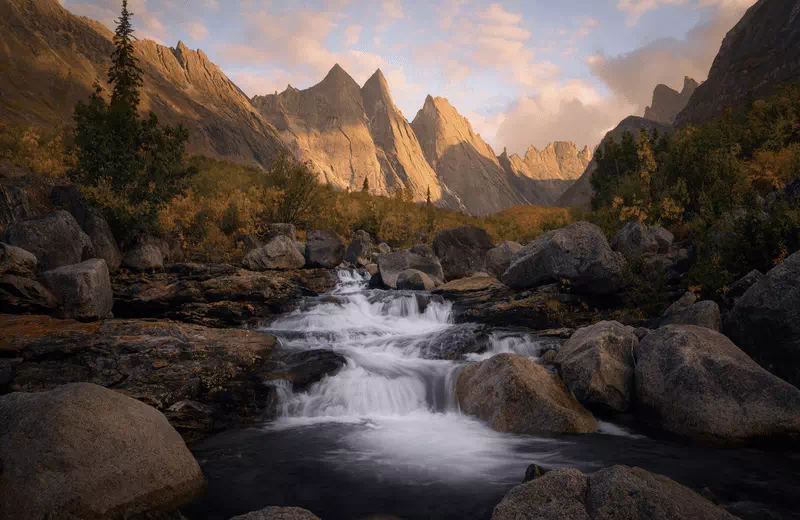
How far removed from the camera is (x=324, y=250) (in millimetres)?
23031

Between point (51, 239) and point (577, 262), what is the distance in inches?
676

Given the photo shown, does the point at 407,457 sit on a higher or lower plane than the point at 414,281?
lower

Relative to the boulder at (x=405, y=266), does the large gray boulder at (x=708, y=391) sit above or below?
below

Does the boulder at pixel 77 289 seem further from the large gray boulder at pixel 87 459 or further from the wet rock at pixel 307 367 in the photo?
the large gray boulder at pixel 87 459

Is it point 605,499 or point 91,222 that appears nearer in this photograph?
point 605,499

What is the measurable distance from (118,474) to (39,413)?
3.89 ft

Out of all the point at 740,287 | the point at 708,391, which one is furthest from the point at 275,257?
the point at 708,391

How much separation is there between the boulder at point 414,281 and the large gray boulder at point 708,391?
42.1ft

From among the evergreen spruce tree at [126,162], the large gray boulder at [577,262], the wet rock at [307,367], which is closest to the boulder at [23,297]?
the wet rock at [307,367]

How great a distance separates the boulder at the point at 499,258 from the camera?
20922 millimetres

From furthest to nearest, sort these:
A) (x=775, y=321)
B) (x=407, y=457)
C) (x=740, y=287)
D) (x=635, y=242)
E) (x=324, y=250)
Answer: (x=324, y=250) < (x=635, y=242) < (x=740, y=287) < (x=775, y=321) < (x=407, y=457)

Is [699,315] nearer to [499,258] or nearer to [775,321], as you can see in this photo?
[775,321]

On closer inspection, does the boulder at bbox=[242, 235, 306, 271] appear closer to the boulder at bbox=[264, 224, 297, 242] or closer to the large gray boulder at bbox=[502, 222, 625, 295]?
the boulder at bbox=[264, 224, 297, 242]

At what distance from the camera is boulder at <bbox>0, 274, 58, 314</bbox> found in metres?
10.9
